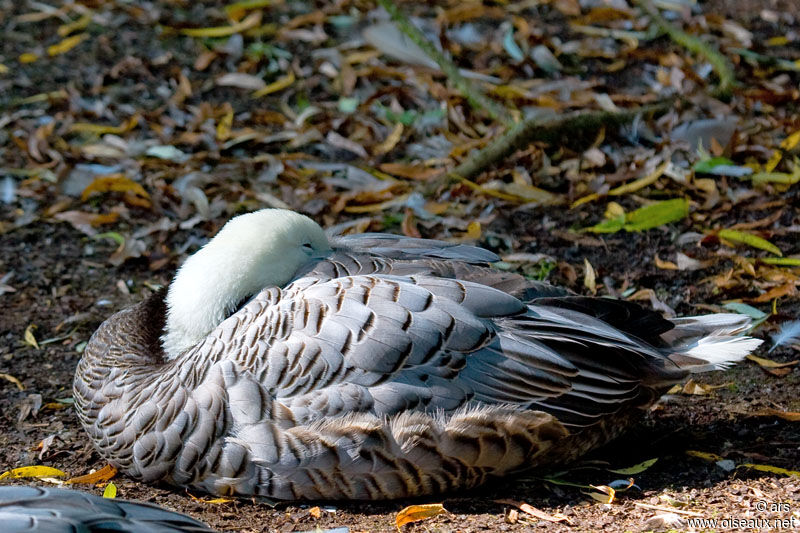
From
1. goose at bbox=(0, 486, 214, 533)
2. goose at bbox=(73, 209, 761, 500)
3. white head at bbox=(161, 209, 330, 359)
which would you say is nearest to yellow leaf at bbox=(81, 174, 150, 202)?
white head at bbox=(161, 209, 330, 359)

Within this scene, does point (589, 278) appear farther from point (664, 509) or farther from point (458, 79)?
point (458, 79)

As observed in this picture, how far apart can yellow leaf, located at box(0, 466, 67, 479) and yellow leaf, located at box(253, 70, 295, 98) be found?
435cm

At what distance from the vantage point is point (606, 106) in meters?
7.16

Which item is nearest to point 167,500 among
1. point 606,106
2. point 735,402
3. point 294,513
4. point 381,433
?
point 294,513

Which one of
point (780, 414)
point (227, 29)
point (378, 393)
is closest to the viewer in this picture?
point (378, 393)

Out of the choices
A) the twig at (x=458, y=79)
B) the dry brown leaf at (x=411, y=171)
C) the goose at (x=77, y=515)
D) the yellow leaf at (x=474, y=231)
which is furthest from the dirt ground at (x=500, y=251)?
the twig at (x=458, y=79)

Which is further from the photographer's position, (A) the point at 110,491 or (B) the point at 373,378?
(A) the point at 110,491

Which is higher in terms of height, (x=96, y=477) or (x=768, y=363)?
(x=768, y=363)

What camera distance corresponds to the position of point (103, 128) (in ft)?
24.6

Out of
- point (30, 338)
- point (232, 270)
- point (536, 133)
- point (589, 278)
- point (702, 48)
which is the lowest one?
point (30, 338)

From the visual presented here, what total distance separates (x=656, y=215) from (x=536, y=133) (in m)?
1.12

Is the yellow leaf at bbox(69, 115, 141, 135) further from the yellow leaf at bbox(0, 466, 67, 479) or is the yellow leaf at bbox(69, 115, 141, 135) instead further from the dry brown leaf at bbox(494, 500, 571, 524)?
the dry brown leaf at bbox(494, 500, 571, 524)

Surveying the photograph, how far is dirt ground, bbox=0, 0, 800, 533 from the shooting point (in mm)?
3707

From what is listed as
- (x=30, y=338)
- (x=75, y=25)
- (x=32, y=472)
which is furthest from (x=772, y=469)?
(x=75, y=25)
